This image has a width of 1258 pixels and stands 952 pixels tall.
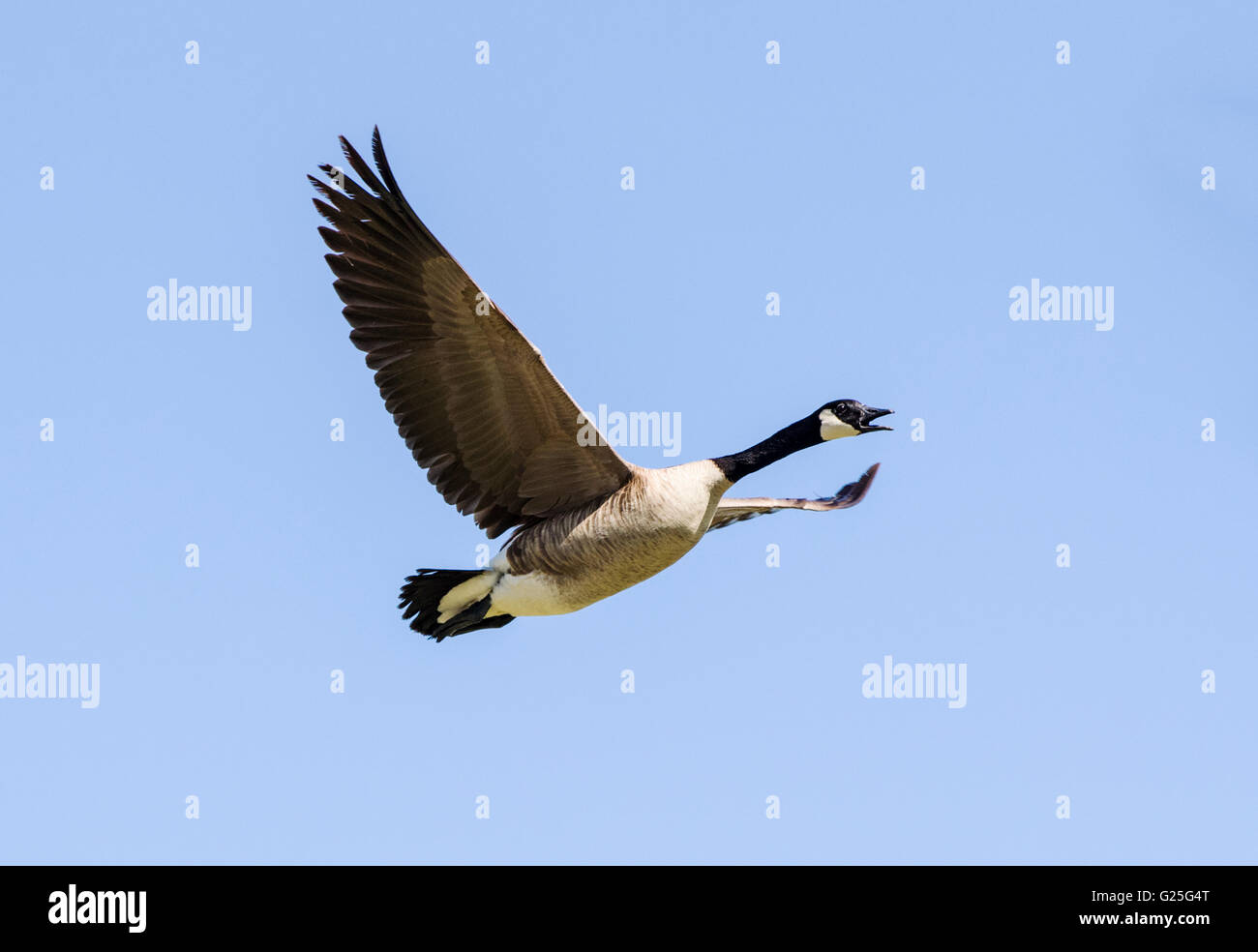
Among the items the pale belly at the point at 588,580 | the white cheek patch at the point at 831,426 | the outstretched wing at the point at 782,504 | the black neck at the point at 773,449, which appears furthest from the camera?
the outstretched wing at the point at 782,504

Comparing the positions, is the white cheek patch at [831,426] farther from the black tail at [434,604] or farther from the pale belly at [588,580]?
the black tail at [434,604]

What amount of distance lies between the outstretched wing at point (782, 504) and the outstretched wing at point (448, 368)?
5.02 ft

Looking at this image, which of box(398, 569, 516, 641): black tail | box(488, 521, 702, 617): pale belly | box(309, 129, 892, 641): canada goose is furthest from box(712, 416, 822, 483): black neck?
box(398, 569, 516, 641): black tail

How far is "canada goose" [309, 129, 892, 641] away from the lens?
11.4 metres

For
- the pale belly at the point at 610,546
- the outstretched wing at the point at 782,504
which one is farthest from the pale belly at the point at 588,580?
the outstretched wing at the point at 782,504

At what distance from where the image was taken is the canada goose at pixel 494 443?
11.4 m

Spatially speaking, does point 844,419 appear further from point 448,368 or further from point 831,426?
point 448,368

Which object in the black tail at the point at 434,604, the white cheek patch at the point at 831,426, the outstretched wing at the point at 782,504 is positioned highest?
the white cheek patch at the point at 831,426

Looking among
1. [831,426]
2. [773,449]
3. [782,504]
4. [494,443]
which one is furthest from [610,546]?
[782,504]

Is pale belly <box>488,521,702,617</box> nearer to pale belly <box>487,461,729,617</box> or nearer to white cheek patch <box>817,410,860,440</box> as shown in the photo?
pale belly <box>487,461,729,617</box>

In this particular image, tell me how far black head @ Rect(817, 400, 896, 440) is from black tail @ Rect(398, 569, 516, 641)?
2.65 meters

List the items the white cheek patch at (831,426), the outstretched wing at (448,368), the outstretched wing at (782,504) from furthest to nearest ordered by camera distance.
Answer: the outstretched wing at (782,504) → the white cheek patch at (831,426) → the outstretched wing at (448,368)
